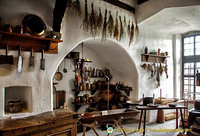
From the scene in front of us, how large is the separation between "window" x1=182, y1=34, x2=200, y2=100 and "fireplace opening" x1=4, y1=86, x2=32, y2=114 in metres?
5.71

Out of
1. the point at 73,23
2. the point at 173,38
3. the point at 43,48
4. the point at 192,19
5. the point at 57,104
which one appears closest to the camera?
the point at 43,48

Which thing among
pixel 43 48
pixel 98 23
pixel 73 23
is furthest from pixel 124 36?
pixel 43 48

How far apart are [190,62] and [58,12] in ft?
18.8

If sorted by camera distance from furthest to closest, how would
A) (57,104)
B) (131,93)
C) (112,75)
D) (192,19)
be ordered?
1. (112,75)
2. (131,93)
3. (192,19)
4. (57,104)

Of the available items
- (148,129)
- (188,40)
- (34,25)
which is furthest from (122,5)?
(148,129)

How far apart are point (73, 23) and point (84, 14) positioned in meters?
0.43

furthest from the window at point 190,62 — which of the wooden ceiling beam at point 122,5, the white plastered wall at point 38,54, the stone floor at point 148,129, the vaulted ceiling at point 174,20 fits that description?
the white plastered wall at point 38,54

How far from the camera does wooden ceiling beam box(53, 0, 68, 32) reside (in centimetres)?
318

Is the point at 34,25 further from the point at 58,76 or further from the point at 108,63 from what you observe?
the point at 108,63

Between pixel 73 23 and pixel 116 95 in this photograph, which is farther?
pixel 116 95

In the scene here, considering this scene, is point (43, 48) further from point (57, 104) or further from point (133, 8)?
point (133, 8)

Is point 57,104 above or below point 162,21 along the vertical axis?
below

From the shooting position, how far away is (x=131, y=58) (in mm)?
5312

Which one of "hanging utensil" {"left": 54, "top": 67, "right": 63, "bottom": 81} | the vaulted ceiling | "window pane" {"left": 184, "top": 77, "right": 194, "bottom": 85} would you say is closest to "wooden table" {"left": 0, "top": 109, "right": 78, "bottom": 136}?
"hanging utensil" {"left": 54, "top": 67, "right": 63, "bottom": 81}
